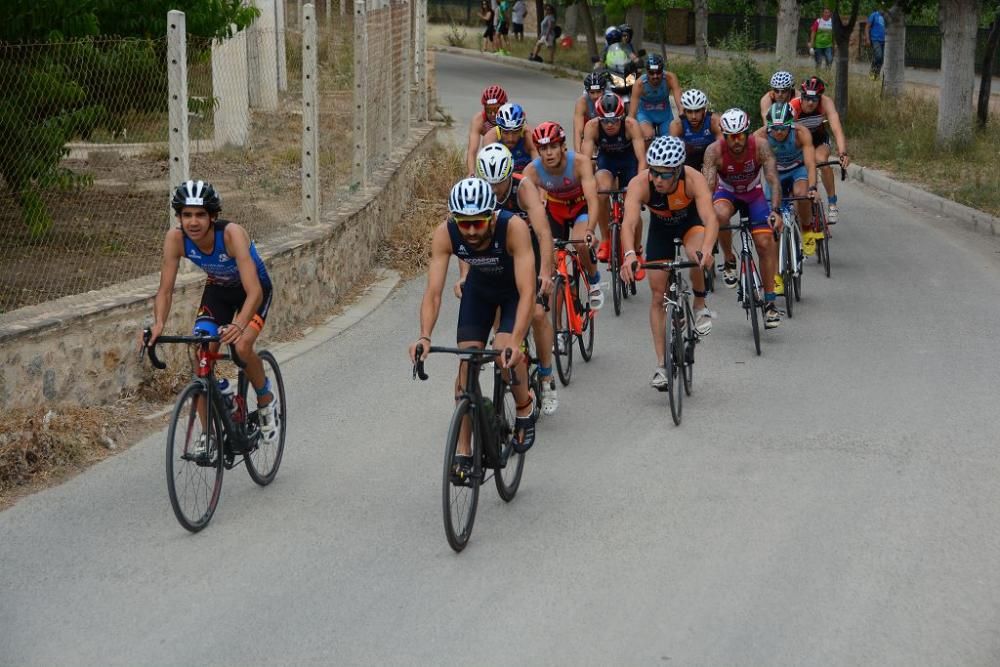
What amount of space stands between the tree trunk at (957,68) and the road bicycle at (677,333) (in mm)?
12851

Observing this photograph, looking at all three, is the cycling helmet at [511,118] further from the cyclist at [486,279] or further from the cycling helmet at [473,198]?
the cycling helmet at [473,198]

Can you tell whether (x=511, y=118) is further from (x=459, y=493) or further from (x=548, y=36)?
(x=548, y=36)

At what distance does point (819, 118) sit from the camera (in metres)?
15.2

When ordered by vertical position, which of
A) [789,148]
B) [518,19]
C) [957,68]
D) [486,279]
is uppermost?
[518,19]

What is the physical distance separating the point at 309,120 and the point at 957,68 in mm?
12281

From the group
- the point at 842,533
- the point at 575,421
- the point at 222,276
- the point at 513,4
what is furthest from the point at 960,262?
the point at 513,4

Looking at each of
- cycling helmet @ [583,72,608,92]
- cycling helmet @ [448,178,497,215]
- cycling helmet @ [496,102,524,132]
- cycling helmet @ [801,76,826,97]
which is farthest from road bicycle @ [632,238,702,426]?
cycling helmet @ [801,76,826,97]

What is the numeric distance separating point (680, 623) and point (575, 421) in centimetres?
347

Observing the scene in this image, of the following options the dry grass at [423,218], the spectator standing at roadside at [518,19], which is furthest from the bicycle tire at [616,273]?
the spectator standing at roadside at [518,19]

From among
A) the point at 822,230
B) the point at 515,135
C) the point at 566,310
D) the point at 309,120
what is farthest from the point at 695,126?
the point at 566,310

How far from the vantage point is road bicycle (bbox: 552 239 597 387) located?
33.8 ft

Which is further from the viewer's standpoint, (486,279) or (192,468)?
(486,279)

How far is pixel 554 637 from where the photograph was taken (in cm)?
594

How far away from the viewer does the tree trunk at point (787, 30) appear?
25.1 meters
